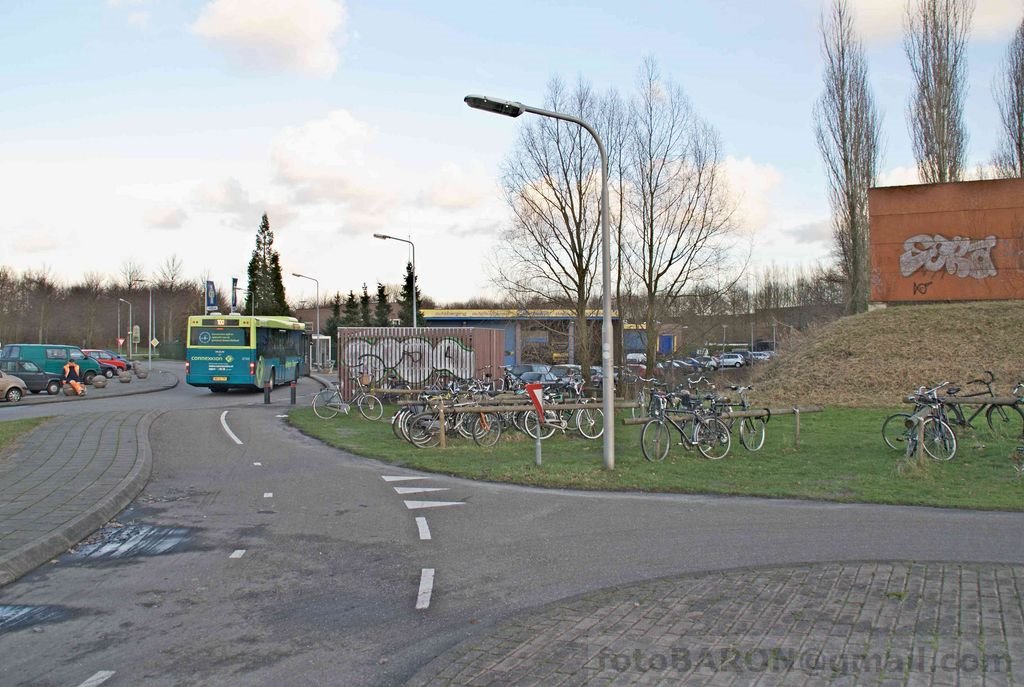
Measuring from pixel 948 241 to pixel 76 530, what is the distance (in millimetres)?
32551

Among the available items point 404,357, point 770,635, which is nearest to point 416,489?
point 770,635

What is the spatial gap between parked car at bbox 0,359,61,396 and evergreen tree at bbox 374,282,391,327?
44666 millimetres

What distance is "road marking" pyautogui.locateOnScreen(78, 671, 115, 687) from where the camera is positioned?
458 cm

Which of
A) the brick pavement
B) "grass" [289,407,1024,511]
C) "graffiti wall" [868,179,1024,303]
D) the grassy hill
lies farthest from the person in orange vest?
the brick pavement

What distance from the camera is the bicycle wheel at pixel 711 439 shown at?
14.0m

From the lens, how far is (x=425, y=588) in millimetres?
6512

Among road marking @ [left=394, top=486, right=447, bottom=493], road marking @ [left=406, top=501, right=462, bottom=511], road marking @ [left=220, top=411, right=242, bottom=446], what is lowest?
road marking @ [left=220, top=411, right=242, bottom=446]

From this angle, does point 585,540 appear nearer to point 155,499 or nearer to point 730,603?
point 730,603

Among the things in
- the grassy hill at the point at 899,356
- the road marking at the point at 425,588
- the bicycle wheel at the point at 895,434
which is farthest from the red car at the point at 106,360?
the road marking at the point at 425,588

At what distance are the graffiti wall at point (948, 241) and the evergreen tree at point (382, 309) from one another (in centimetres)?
5262

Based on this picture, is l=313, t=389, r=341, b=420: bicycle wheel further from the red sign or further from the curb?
the red sign

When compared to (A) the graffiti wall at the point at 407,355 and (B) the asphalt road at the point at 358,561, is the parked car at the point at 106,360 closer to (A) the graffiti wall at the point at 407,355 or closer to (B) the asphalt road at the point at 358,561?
(A) the graffiti wall at the point at 407,355

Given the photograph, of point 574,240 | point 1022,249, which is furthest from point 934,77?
point 574,240

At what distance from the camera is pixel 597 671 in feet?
14.9
